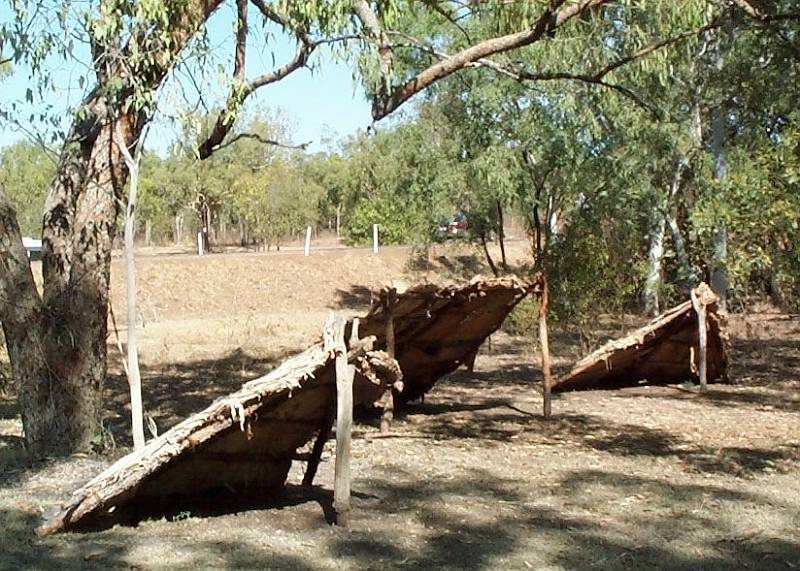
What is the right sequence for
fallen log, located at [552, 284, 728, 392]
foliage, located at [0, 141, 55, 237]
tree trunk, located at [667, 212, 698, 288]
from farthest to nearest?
foliage, located at [0, 141, 55, 237] → tree trunk, located at [667, 212, 698, 288] → fallen log, located at [552, 284, 728, 392]

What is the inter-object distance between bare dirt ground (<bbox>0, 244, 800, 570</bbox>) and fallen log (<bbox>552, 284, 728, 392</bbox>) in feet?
1.00

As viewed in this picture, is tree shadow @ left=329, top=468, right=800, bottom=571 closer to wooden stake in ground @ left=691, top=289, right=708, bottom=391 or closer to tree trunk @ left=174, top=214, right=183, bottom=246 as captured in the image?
wooden stake in ground @ left=691, top=289, right=708, bottom=391

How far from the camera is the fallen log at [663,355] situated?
1307 cm

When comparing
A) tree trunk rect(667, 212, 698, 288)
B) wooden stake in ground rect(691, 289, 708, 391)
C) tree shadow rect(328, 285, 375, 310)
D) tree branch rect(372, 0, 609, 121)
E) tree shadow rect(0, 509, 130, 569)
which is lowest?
tree shadow rect(328, 285, 375, 310)

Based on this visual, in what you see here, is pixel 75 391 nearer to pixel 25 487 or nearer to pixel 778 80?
pixel 25 487

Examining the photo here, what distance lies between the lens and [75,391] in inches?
352

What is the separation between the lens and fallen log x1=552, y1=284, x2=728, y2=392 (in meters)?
13.1

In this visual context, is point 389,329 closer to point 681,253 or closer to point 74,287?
point 74,287

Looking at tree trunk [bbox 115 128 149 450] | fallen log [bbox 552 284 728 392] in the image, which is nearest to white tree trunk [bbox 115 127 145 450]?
tree trunk [bbox 115 128 149 450]

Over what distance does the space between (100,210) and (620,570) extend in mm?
5009

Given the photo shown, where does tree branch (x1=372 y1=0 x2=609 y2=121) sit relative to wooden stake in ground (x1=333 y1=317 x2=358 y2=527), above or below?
above

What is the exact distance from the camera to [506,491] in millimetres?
7969

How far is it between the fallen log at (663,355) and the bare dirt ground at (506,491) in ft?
1.00

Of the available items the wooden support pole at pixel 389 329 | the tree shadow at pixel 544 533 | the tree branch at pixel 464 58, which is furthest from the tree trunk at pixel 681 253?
the tree shadow at pixel 544 533
